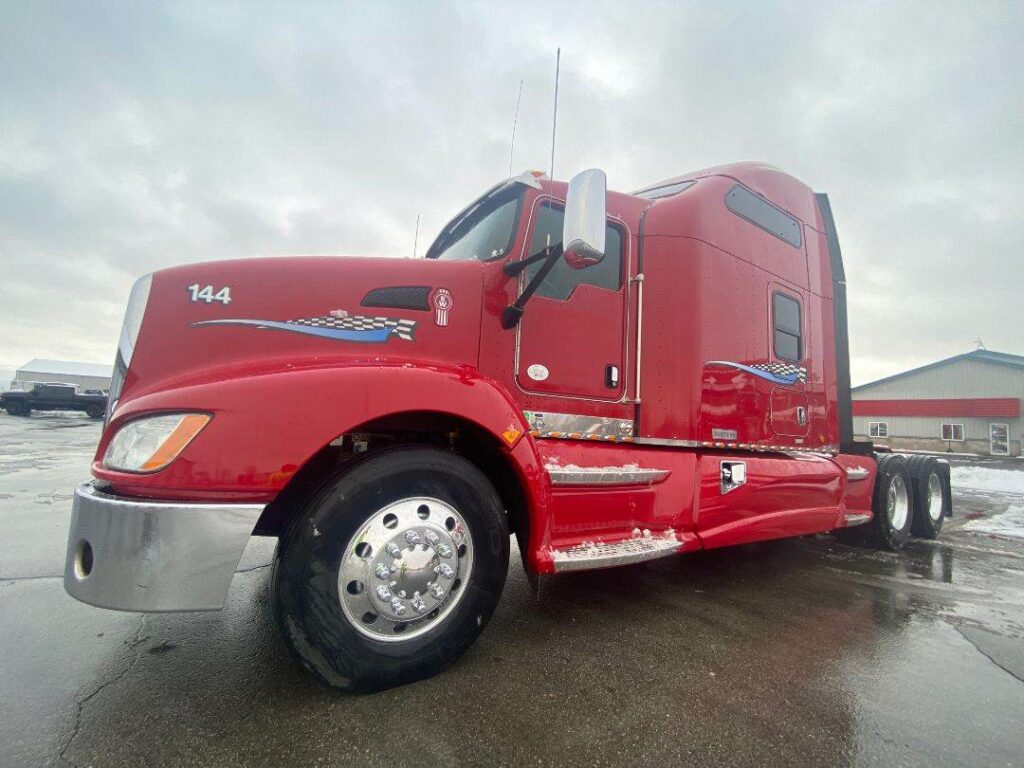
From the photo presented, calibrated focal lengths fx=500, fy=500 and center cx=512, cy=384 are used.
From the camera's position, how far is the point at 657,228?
3596 mm

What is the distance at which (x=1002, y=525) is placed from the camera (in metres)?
7.31

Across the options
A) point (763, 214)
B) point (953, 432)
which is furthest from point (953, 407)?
point (763, 214)

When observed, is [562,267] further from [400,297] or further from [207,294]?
[207,294]

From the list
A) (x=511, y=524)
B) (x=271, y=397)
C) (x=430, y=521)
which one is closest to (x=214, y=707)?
(x=430, y=521)

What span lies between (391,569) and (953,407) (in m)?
37.8

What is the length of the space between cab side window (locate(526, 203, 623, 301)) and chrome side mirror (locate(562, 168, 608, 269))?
2.16ft

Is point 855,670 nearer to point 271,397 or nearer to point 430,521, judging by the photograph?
point 430,521

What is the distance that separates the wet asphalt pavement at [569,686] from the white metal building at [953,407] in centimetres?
2777

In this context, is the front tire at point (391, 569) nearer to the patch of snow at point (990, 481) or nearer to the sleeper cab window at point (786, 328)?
the sleeper cab window at point (786, 328)

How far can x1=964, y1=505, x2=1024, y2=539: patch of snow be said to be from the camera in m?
6.73

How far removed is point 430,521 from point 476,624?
553mm

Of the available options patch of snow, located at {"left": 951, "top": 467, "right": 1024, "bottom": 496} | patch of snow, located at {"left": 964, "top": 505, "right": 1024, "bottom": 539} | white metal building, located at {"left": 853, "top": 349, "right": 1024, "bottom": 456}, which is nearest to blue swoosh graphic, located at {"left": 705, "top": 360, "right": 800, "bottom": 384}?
patch of snow, located at {"left": 964, "top": 505, "right": 1024, "bottom": 539}

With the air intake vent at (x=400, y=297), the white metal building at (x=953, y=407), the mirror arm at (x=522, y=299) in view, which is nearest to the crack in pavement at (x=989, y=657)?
the mirror arm at (x=522, y=299)

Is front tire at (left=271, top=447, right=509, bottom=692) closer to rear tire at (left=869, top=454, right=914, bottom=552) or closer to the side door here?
the side door
